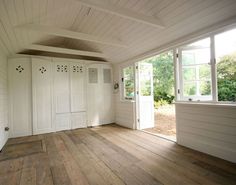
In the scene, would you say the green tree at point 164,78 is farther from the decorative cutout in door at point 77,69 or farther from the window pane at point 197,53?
the window pane at point 197,53

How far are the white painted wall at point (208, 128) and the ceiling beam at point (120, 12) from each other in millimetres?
1774

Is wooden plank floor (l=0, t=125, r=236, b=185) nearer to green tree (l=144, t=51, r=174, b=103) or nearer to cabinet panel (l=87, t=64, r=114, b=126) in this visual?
cabinet panel (l=87, t=64, r=114, b=126)

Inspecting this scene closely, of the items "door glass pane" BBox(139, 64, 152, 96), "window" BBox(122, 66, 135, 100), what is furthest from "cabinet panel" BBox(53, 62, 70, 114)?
"door glass pane" BBox(139, 64, 152, 96)

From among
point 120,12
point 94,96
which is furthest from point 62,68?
point 120,12

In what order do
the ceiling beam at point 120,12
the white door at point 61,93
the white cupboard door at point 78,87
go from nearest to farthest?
the ceiling beam at point 120,12, the white door at point 61,93, the white cupboard door at point 78,87

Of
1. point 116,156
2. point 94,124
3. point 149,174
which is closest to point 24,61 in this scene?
point 94,124

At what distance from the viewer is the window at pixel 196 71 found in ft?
8.95

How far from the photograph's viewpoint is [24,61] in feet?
13.7

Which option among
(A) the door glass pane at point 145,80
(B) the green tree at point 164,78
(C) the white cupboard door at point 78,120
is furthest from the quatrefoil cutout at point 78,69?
(B) the green tree at point 164,78

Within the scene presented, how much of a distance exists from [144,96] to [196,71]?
2000mm

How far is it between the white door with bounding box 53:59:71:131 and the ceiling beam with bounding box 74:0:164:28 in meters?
2.92

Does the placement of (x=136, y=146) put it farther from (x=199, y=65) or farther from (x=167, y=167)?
(x=199, y=65)

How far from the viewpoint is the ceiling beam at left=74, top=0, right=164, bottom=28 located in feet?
6.97

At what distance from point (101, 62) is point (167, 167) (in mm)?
4083
